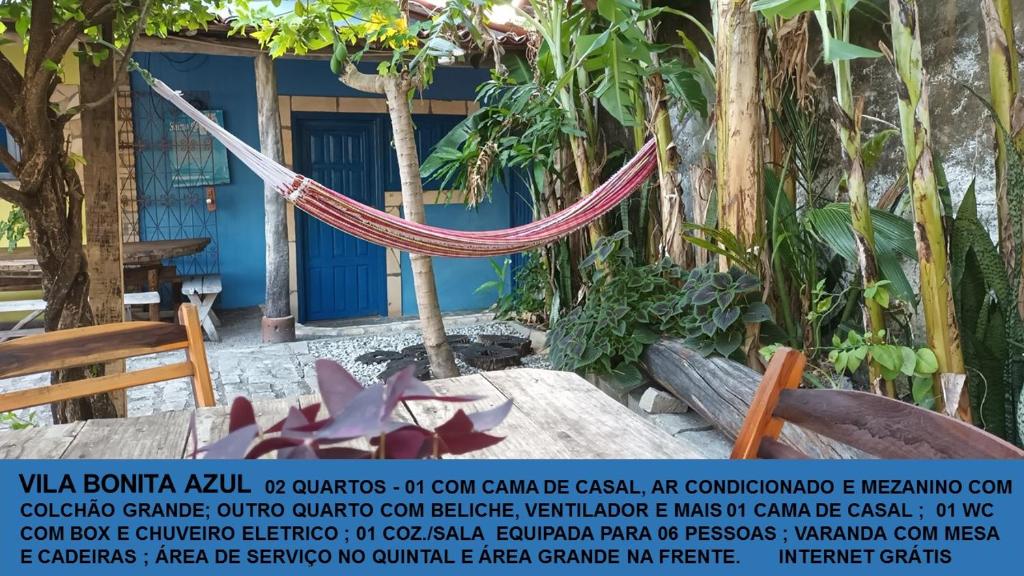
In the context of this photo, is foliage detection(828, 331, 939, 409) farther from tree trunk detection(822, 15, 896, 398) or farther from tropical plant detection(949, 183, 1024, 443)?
tropical plant detection(949, 183, 1024, 443)

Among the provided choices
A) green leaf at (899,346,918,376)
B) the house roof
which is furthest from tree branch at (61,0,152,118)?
the house roof

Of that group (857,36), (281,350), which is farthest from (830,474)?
(281,350)

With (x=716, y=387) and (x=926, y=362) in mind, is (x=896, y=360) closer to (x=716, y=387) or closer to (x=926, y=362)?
(x=926, y=362)

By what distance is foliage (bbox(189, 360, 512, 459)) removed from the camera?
1.68ft

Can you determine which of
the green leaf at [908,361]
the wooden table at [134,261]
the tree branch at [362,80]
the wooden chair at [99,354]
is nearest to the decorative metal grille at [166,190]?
the wooden table at [134,261]

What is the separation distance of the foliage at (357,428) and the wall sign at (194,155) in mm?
5215

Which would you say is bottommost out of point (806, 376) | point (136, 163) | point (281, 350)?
point (281, 350)

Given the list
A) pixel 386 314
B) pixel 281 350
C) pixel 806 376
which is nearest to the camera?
pixel 806 376

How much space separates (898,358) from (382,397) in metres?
1.77

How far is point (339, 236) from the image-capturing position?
5891 millimetres

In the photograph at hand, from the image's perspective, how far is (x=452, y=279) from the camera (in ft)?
20.0

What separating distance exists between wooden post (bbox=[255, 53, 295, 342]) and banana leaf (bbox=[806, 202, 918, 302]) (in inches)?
133

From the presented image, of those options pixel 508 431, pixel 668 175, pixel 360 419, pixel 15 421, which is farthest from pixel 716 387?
pixel 360 419

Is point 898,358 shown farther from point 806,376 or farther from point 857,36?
point 857,36
